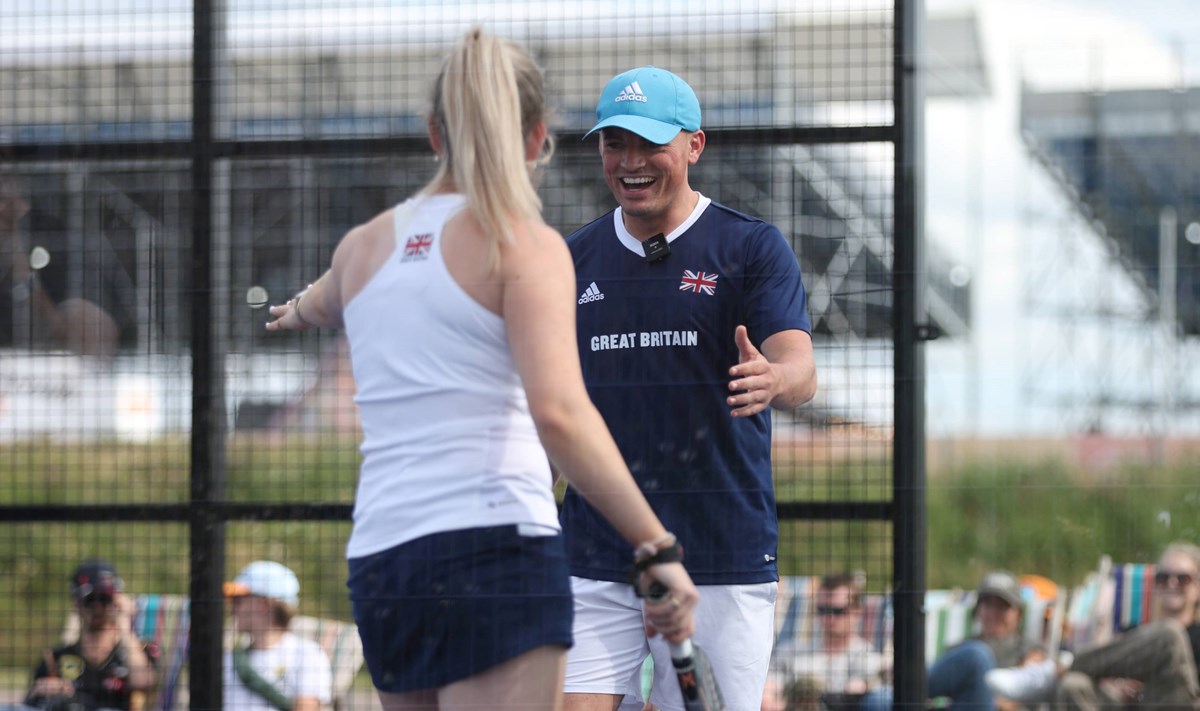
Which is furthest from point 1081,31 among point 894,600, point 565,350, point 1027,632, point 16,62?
point 16,62

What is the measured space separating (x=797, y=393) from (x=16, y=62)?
7.75 feet

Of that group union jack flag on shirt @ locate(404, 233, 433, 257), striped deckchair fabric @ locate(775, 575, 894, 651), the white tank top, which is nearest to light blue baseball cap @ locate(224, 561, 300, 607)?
striped deckchair fabric @ locate(775, 575, 894, 651)

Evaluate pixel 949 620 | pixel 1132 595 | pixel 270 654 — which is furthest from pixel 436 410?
pixel 949 620

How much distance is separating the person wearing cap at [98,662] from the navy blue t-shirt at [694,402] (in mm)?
1578

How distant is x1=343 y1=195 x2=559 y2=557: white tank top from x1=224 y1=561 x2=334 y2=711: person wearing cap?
1.69 metres

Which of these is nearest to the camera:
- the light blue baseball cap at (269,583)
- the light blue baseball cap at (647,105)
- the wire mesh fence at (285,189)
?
the light blue baseball cap at (647,105)

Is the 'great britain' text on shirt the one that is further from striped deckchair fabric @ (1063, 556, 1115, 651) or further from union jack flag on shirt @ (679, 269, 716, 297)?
striped deckchair fabric @ (1063, 556, 1115, 651)

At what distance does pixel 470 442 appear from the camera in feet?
6.90

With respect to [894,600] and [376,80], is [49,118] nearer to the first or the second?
[376,80]

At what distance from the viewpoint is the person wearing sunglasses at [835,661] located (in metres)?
3.62

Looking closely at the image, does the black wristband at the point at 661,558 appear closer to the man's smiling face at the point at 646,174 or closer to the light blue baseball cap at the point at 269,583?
the man's smiling face at the point at 646,174

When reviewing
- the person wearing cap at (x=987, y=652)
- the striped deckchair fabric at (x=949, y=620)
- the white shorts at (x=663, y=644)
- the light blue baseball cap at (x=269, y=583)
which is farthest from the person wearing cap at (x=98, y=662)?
the striped deckchair fabric at (x=949, y=620)

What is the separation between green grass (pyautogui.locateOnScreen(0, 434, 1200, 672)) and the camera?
3.06 meters

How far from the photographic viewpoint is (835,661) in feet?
12.3
